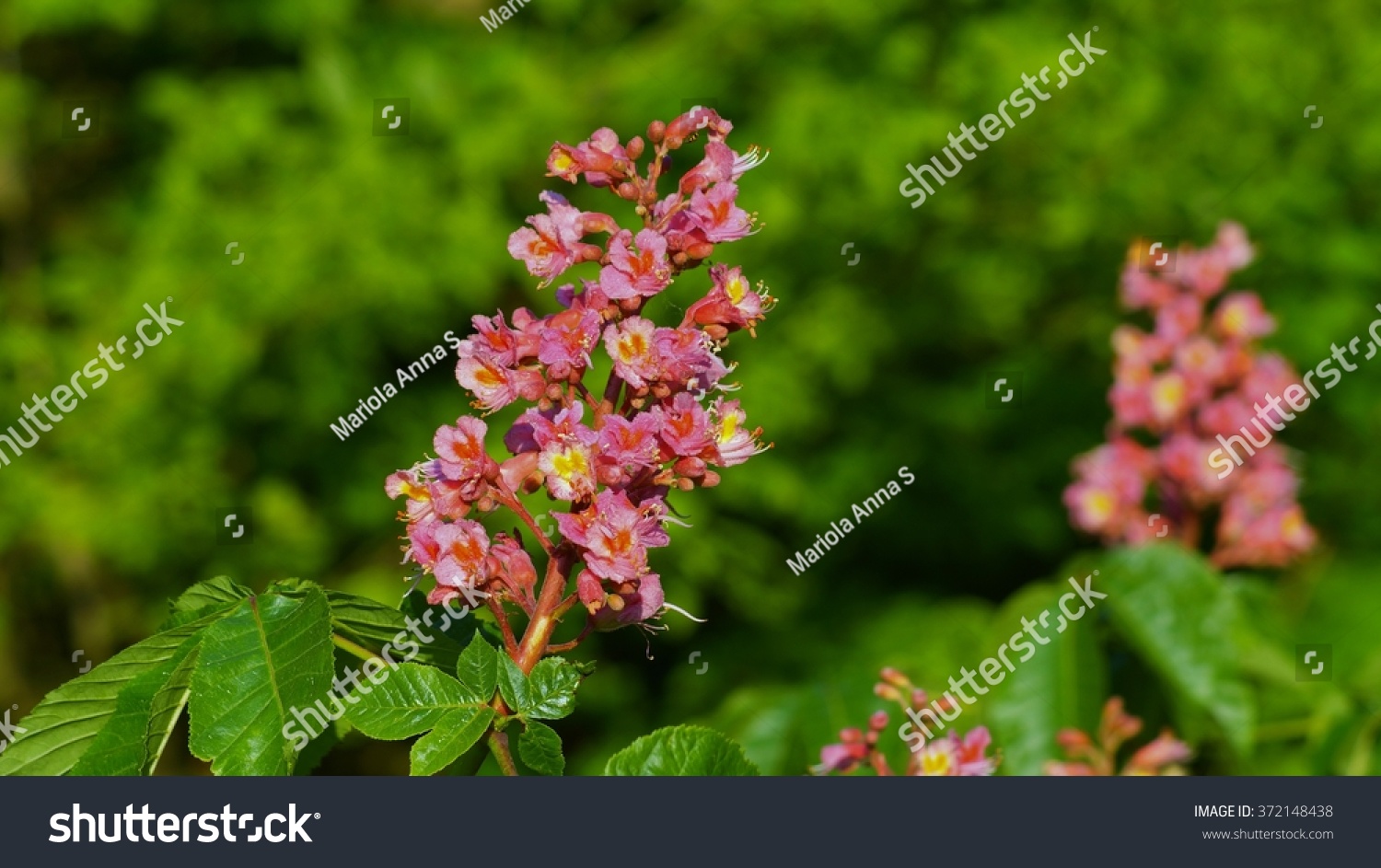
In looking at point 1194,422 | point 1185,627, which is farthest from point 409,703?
point 1194,422

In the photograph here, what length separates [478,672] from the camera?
967 mm

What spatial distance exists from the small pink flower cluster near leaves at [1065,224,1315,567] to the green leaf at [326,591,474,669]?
1.88 metres

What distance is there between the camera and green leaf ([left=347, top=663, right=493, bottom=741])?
0.93m

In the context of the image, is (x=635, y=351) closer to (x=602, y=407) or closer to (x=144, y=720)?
(x=602, y=407)

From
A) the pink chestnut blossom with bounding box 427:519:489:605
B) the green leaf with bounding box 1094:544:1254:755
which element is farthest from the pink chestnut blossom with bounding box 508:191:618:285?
the green leaf with bounding box 1094:544:1254:755

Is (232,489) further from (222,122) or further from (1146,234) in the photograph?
(1146,234)

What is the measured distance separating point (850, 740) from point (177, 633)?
2.38 ft

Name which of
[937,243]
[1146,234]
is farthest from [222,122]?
[1146,234]

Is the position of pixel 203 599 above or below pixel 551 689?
above

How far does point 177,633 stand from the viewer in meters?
1.01

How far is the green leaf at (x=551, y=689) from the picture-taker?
0.96 meters

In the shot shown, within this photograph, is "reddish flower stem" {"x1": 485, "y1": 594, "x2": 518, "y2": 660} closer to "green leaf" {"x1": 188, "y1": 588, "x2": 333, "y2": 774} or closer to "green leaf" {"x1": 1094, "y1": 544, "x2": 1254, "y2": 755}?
"green leaf" {"x1": 188, "y1": 588, "x2": 333, "y2": 774}

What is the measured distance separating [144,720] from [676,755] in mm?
379

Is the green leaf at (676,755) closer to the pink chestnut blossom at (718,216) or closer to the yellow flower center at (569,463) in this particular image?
the yellow flower center at (569,463)
